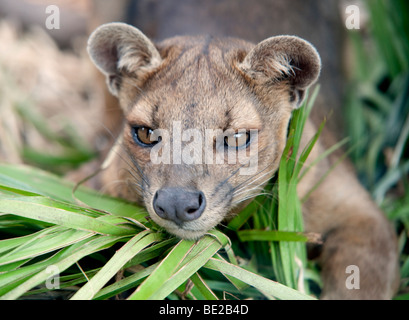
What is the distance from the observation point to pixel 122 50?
317cm

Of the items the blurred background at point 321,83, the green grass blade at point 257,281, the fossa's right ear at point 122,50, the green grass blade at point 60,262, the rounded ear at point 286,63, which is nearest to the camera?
the green grass blade at point 60,262

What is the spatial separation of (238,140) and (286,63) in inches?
21.6

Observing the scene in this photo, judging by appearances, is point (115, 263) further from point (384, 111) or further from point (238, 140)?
point (384, 111)

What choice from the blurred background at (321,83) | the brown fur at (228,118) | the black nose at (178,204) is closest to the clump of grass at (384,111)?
the blurred background at (321,83)

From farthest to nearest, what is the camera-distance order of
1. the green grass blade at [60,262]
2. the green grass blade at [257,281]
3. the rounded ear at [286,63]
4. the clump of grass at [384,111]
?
the clump of grass at [384,111], the rounded ear at [286,63], the green grass blade at [257,281], the green grass blade at [60,262]

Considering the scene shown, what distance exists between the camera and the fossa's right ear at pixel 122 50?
3.03 m

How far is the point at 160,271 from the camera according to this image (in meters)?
2.38

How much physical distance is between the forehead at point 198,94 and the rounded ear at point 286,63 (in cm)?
12

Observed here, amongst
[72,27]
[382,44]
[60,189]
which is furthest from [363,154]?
[72,27]

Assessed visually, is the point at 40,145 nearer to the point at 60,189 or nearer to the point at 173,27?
the point at 173,27

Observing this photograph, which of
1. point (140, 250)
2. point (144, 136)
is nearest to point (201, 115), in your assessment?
point (144, 136)

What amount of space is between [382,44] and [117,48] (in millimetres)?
2909

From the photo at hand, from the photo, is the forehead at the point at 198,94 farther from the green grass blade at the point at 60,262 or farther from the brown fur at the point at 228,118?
the green grass blade at the point at 60,262

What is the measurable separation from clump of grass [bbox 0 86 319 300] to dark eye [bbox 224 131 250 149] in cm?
24
